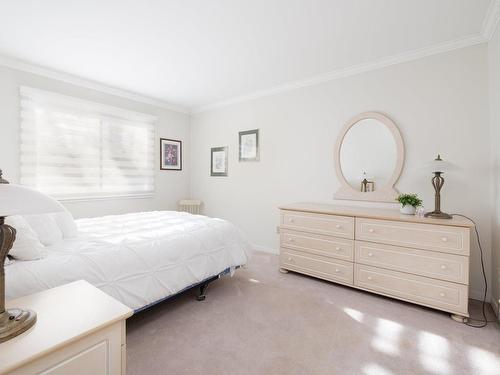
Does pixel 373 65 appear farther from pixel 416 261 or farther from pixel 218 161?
pixel 218 161

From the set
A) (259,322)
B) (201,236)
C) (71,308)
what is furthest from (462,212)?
(71,308)

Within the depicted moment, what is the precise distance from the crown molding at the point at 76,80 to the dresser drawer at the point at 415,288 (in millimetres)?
4004

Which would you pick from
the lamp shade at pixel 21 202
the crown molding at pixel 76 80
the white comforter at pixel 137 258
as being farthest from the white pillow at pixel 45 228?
the crown molding at pixel 76 80

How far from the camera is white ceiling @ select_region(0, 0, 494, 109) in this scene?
81.7 inches

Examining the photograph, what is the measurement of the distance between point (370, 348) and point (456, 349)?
23.8 inches

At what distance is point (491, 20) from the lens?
2199mm

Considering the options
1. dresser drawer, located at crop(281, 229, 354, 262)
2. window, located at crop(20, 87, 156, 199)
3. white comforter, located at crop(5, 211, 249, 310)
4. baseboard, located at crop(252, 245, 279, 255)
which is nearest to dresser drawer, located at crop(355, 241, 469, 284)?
dresser drawer, located at crop(281, 229, 354, 262)

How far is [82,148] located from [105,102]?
2.56ft

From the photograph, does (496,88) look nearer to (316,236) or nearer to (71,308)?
(316,236)

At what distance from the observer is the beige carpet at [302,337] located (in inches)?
65.2

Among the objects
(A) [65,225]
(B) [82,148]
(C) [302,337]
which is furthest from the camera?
(B) [82,148]

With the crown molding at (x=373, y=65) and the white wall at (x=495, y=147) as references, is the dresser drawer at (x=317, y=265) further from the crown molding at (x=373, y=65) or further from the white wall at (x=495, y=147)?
the crown molding at (x=373, y=65)

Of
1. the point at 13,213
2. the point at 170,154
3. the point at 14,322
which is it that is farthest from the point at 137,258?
the point at 170,154

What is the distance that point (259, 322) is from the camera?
2150mm
